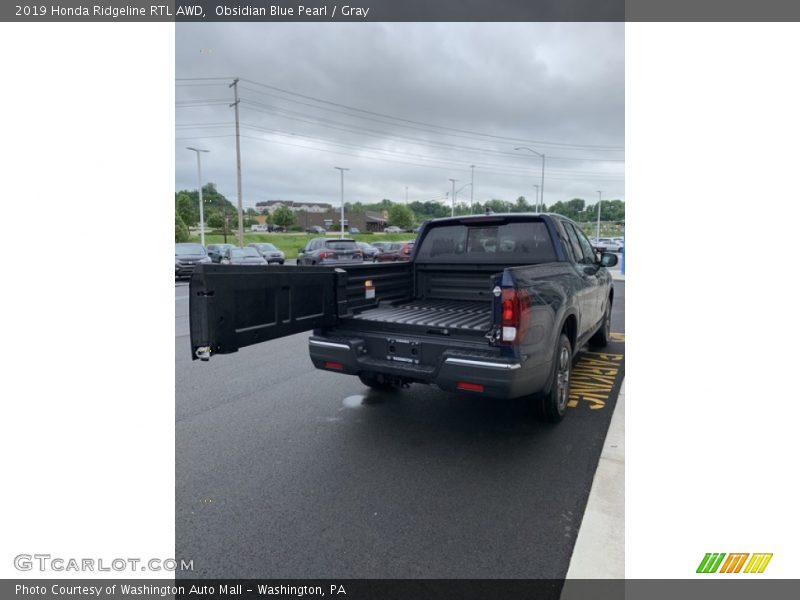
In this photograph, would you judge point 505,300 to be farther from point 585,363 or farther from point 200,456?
point 585,363

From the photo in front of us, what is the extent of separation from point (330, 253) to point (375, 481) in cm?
2036

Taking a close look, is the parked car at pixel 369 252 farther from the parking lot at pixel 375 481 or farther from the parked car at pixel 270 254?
the parking lot at pixel 375 481

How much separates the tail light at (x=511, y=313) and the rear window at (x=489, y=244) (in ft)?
6.12

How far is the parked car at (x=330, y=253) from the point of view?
2314 cm

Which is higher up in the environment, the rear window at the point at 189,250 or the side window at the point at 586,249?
the rear window at the point at 189,250

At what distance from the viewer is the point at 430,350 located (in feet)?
13.0

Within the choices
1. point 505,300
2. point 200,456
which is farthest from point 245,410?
point 505,300

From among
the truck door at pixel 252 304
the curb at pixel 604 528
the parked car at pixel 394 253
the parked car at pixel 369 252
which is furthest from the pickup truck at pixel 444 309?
the parked car at pixel 369 252

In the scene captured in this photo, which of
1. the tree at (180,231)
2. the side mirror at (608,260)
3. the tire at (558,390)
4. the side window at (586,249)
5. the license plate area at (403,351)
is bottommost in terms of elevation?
Answer: the tire at (558,390)

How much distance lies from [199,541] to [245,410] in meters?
2.10

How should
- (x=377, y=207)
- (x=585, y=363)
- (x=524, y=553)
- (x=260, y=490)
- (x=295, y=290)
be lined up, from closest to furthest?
(x=524, y=553)
(x=260, y=490)
(x=295, y=290)
(x=585, y=363)
(x=377, y=207)

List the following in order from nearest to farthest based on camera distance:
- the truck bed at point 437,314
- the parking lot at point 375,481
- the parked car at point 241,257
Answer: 1. the parking lot at point 375,481
2. the truck bed at point 437,314
3. the parked car at point 241,257

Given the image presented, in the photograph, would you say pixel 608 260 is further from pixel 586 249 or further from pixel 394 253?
pixel 394 253

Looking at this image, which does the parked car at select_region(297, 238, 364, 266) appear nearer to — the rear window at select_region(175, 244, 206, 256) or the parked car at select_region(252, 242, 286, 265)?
the parked car at select_region(252, 242, 286, 265)
